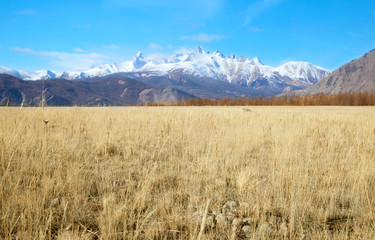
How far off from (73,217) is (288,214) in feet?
7.71

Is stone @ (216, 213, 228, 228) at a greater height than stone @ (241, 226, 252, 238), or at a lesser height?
greater

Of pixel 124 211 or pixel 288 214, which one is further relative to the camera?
pixel 288 214

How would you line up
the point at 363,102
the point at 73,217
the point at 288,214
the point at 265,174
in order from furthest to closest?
the point at 363,102
the point at 265,174
the point at 288,214
the point at 73,217

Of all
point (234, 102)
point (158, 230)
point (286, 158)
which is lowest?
point (158, 230)

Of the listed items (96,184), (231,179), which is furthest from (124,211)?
(231,179)

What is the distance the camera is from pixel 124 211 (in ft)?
6.74

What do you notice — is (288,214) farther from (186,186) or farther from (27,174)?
(27,174)

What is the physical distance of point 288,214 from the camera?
7.24ft

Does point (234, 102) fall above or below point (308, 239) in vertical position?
above

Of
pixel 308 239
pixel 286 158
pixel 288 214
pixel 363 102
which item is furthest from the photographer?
pixel 363 102

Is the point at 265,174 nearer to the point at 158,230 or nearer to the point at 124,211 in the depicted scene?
the point at 158,230

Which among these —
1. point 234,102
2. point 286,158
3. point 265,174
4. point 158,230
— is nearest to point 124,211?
point 158,230

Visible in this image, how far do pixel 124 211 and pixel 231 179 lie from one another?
1.75 metres

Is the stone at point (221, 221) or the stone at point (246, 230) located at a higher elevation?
the stone at point (221, 221)
